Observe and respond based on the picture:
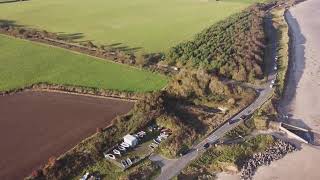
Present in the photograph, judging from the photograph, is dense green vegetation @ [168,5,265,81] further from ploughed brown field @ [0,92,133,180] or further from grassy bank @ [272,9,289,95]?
ploughed brown field @ [0,92,133,180]

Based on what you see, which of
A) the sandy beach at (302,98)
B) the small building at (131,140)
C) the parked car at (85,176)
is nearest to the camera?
the parked car at (85,176)

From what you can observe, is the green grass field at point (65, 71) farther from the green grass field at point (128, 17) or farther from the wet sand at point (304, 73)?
the wet sand at point (304, 73)

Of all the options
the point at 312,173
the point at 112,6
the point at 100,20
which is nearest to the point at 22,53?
the point at 100,20

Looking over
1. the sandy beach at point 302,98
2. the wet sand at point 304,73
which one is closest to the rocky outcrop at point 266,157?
the sandy beach at point 302,98

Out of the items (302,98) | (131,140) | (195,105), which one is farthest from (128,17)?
(131,140)

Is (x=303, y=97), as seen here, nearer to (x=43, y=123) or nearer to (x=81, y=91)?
(x=81, y=91)

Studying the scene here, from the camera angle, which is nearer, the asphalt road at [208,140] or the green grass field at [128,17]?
the asphalt road at [208,140]

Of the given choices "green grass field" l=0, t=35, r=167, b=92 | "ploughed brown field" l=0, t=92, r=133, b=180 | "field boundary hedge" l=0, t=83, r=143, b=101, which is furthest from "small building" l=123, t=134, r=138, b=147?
"green grass field" l=0, t=35, r=167, b=92
